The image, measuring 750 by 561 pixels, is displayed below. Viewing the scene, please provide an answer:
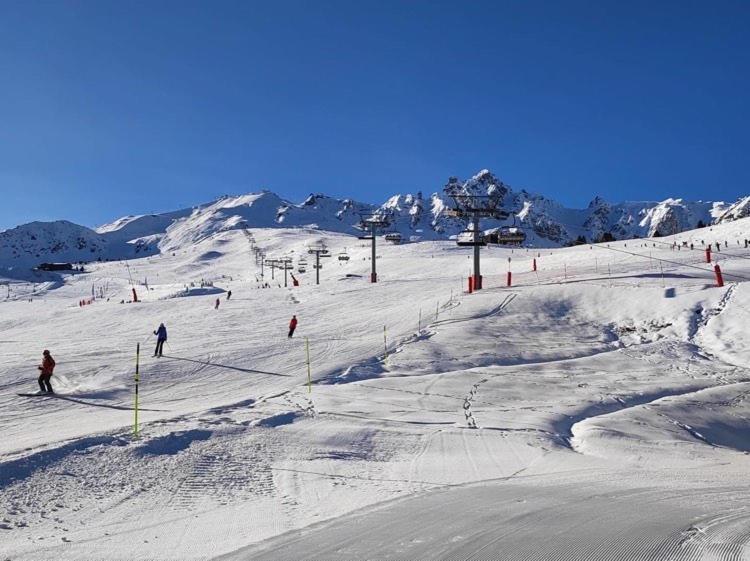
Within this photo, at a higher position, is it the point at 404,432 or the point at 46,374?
the point at 46,374

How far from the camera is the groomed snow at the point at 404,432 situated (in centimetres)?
681

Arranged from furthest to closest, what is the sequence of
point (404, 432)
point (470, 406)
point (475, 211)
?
point (475, 211)
point (470, 406)
point (404, 432)

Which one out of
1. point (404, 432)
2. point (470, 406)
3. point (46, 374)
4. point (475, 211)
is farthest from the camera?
point (475, 211)

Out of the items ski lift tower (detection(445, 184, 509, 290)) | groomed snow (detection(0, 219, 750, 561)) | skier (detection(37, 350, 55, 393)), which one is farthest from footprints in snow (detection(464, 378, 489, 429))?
ski lift tower (detection(445, 184, 509, 290))

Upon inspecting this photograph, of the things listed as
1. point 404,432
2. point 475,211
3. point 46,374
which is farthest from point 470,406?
point 475,211

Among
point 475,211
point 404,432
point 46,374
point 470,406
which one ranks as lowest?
point 470,406

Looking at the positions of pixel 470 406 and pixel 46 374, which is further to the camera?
pixel 46 374

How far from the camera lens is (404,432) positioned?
42.0ft

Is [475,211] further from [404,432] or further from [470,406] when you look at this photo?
[404,432]

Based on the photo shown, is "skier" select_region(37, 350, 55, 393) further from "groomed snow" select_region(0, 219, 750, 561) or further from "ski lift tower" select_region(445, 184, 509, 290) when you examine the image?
"ski lift tower" select_region(445, 184, 509, 290)

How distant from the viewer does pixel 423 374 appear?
20.0 m

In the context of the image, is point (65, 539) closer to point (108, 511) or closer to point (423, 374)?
point (108, 511)

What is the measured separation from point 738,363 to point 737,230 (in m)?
51.3

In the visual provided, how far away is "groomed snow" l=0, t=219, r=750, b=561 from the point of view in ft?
22.3
